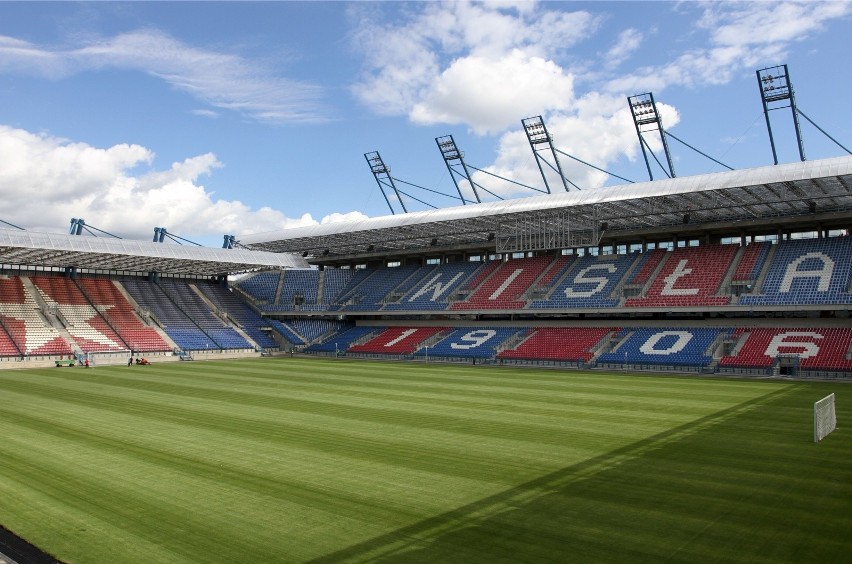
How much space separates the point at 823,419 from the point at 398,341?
4047 cm

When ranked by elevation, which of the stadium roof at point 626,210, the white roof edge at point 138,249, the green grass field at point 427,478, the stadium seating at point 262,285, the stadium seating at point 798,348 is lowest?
the green grass field at point 427,478

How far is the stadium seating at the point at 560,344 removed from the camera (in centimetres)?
4584

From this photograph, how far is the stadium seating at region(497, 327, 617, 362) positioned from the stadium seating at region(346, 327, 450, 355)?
9.18 m

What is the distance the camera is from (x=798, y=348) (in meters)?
38.5

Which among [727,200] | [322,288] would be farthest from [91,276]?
[727,200]

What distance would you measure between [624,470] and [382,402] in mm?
13405

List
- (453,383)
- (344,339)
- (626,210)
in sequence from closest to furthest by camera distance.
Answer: (453,383), (626,210), (344,339)

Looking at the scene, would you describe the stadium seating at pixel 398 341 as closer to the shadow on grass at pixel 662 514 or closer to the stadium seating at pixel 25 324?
the stadium seating at pixel 25 324

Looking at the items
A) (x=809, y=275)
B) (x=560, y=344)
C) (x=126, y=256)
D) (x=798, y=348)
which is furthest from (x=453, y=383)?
(x=126, y=256)

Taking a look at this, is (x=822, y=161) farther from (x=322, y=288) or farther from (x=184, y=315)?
(x=184, y=315)

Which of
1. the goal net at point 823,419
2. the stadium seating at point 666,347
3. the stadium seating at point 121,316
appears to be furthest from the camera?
the stadium seating at point 121,316

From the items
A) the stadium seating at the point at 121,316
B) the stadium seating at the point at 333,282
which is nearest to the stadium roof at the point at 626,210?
the stadium seating at the point at 333,282

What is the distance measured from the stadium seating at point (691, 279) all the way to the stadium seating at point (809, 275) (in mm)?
2622

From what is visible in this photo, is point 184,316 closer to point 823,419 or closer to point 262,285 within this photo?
point 262,285
